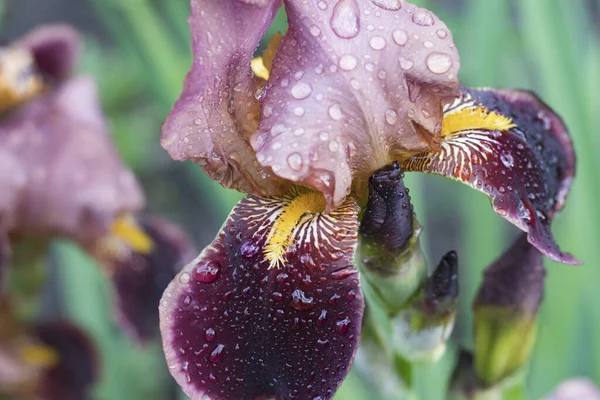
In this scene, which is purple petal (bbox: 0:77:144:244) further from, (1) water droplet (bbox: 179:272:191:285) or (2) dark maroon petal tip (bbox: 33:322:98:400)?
(1) water droplet (bbox: 179:272:191:285)

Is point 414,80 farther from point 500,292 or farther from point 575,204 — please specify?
point 575,204

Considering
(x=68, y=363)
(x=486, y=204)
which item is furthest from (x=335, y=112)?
(x=486, y=204)

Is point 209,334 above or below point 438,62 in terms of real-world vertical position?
below

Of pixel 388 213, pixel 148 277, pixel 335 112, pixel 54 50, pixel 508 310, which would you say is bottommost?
pixel 148 277

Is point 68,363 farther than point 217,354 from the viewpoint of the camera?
Yes

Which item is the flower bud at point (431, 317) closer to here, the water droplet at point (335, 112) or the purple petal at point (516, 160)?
the purple petal at point (516, 160)

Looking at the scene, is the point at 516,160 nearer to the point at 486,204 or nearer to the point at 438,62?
the point at 438,62

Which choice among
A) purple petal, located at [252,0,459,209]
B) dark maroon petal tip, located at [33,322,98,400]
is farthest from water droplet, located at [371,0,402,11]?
dark maroon petal tip, located at [33,322,98,400]
